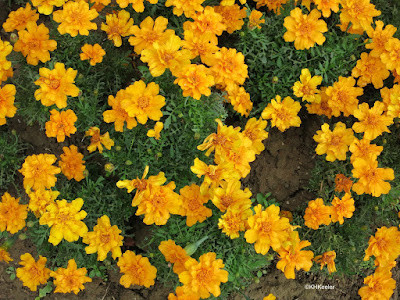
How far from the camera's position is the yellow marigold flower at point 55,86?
227 centimetres

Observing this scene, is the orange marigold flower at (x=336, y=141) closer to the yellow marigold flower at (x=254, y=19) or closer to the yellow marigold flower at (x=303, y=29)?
the yellow marigold flower at (x=303, y=29)

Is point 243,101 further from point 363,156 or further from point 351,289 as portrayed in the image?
point 351,289

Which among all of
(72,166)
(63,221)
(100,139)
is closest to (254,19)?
(100,139)

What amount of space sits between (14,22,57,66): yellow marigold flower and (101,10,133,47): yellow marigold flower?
35cm

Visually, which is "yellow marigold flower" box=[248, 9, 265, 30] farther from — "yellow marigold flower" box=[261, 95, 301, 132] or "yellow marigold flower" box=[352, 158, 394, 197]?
"yellow marigold flower" box=[352, 158, 394, 197]

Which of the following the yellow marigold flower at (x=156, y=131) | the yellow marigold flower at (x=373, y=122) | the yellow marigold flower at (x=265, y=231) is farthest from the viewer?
the yellow marigold flower at (x=373, y=122)

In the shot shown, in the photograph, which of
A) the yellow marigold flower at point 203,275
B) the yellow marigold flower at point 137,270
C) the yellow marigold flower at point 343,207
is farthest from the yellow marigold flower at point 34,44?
the yellow marigold flower at point 343,207

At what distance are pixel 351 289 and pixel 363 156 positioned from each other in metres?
1.12

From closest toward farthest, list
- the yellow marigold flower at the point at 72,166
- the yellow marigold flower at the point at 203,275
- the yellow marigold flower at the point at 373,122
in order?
the yellow marigold flower at the point at 203,275 < the yellow marigold flower at the point at 72,166 < the yellow marigold flower at the point at 373,122

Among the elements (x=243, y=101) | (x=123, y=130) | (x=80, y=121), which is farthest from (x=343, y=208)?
(x=80, y=121)

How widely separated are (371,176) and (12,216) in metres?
2.10

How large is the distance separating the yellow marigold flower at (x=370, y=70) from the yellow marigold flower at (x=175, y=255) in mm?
1651

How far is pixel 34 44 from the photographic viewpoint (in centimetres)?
247

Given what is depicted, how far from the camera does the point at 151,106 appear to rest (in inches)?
88.4
